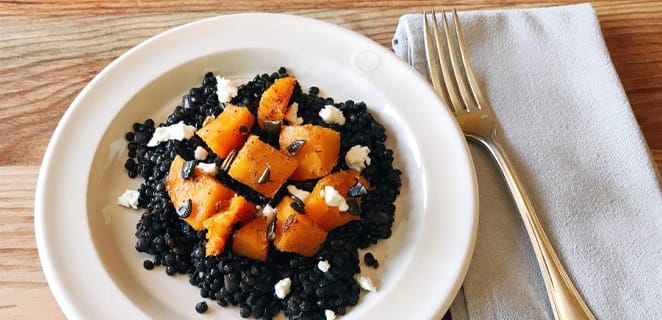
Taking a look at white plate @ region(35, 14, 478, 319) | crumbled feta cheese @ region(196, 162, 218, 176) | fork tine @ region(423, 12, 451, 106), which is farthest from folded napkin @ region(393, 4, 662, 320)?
crumbled feta cheese @ region(196, 162, 218, 176)

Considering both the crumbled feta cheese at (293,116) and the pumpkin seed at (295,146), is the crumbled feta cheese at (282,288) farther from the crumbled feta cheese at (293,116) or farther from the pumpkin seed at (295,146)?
the crumbled feta cheese at (293,116)

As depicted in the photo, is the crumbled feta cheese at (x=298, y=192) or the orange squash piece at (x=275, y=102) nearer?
the crumbled feta cheese at (x=298, y=192)

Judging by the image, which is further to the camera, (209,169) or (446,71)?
(446,71)

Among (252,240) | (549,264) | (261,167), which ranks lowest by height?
(549,264)

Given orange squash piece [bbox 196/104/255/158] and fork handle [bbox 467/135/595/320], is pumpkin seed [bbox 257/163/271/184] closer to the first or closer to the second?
orange squash piece [bbox 196/104/255/158]

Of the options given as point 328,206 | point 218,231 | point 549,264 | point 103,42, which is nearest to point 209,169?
point 218,231

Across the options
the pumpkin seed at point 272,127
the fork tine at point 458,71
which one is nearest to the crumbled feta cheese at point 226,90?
the pumpkin seed at point 272,127

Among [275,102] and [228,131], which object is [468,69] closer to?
[275,102]
